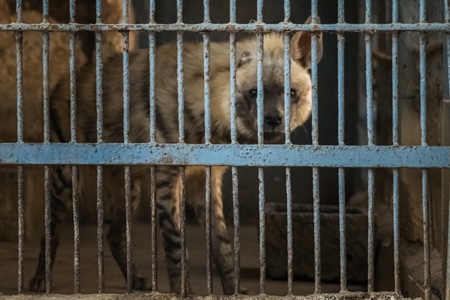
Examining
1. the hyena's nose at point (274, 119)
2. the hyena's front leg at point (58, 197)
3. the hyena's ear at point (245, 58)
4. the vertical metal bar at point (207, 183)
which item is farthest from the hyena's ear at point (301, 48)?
the hyena's front leg at point (58, 197)

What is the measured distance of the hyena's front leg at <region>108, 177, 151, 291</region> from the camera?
17.7ft

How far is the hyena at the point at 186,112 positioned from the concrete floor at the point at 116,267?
0.66 ft

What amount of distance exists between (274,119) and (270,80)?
0.39 metres

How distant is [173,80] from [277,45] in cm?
69

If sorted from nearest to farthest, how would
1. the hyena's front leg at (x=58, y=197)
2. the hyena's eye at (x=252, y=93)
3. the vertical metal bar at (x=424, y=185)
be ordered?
the vertical metal bar at (x=424, y=185)
the hyena's eye at (x=252, y=93)
the hyena's front leg at (x=58, y=197)

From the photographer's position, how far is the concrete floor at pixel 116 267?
5.18 meters

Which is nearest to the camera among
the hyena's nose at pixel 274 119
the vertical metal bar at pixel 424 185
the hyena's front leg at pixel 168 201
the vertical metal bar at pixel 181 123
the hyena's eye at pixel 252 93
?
the vertical metal bar at pixel 424 185

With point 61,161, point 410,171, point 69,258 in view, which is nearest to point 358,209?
point 410,171

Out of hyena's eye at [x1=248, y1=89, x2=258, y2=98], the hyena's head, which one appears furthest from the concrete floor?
hyena's eye at [x1=248, y1=89, x2=258, y2=98]

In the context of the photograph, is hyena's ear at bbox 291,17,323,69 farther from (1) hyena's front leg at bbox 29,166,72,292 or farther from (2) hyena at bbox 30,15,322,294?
(1) hyena's front leg at bbox 29,166,72,292

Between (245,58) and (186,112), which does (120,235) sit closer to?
(186,112)

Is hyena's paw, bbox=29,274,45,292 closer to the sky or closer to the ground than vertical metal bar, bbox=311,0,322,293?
closer to the ground

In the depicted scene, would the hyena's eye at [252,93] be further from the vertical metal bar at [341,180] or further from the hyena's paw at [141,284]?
the vertical metal bar at [341,180]

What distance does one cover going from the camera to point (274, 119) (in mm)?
4863
